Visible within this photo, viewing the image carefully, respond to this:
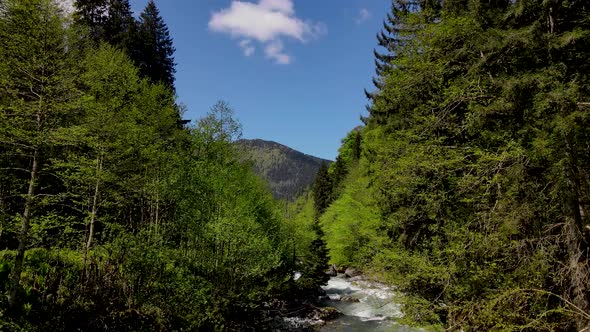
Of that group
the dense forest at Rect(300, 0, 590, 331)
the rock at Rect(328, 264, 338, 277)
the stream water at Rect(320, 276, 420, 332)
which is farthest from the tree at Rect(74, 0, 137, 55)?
the rock at Rect(328, 264, 338, 277)

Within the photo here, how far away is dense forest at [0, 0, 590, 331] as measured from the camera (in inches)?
332

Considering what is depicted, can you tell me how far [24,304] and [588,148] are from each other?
1559 cm

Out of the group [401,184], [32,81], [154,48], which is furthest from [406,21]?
[154,48]

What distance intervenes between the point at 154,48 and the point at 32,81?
28.0 meters

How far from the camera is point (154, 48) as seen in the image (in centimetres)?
3684

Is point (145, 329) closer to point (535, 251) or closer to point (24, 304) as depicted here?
point (24, 304)

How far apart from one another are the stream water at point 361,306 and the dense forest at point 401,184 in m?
4.60

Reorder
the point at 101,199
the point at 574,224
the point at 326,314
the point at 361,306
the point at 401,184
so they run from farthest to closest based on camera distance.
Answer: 1. the point at 361,306
2. the point at 326,314
3. the point at 101,199
4. the point at 401,184
5. the point at 574,224

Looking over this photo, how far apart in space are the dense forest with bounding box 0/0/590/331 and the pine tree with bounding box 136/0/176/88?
14386 millimetres

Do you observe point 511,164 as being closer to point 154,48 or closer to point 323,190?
point 154,48

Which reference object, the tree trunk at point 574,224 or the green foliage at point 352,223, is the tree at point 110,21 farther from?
the tree trunk at point 574,224

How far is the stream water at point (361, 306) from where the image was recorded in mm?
20797

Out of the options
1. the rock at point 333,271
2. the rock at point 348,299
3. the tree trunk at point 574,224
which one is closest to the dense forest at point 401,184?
the tree trunk at point 574,224

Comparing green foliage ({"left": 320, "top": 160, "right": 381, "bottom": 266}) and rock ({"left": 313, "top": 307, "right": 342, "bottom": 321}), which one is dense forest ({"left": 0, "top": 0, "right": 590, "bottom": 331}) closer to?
rock ({"left": 313, "top": 307, "right": 342, "bottom": 321})
